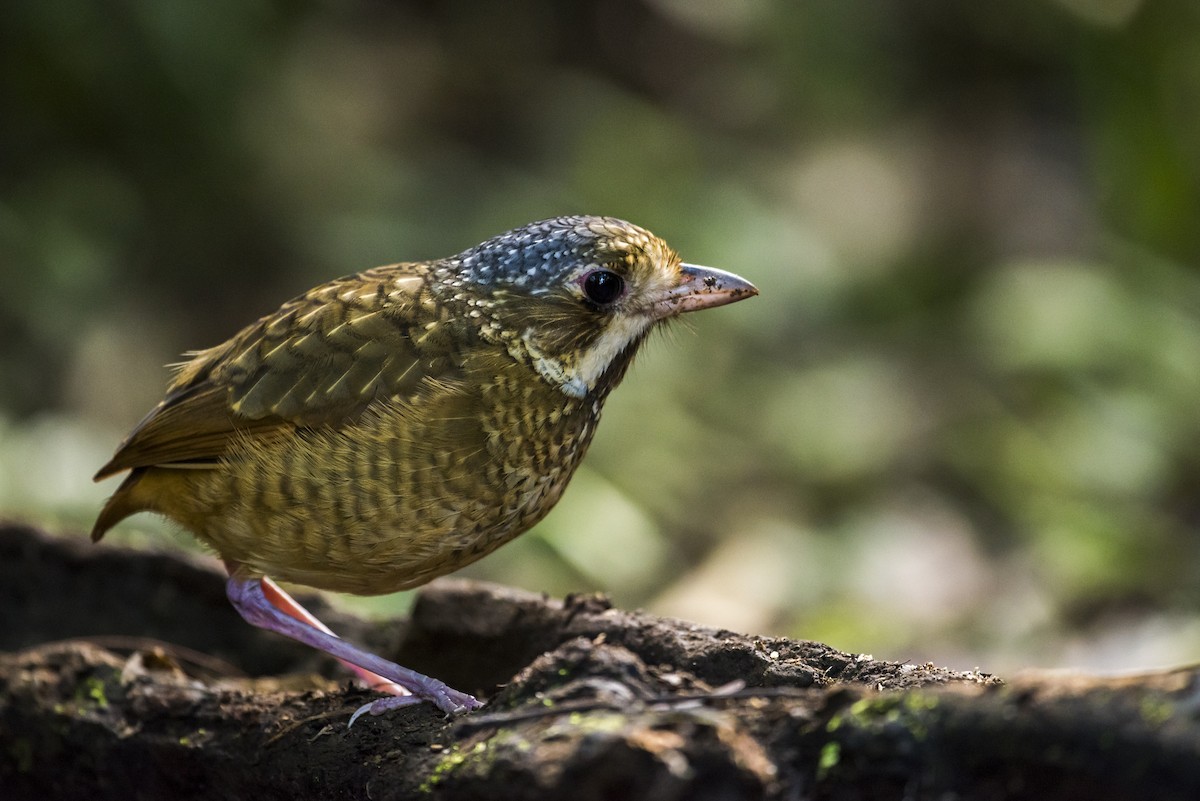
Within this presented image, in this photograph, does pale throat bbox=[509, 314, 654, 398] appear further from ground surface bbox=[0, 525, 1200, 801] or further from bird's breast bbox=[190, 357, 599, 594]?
ground surface bbox=[0, 525, 1200, 801]

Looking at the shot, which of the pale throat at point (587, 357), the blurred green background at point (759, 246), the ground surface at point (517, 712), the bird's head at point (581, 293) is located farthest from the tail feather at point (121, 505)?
the blurred green background at point (759, 246)

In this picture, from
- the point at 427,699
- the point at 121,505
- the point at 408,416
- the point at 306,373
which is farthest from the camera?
the point at 121,505

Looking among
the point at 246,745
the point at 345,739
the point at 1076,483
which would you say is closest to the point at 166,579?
the point at 246,745

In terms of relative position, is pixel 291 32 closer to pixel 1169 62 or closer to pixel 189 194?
pixel 189 194

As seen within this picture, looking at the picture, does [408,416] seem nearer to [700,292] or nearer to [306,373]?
[306,373]

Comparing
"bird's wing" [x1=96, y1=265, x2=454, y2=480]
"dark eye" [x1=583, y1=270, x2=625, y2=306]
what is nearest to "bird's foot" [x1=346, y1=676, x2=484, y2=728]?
"bird's wing" [x1=96, y1=265, x2=454, y2=480]

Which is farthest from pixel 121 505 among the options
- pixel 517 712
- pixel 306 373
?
pixel 517 712

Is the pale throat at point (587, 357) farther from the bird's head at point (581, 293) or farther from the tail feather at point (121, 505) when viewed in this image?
the tail feather at point (121, 505)

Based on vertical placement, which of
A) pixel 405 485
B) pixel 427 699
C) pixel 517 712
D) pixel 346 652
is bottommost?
pixel 517 712
